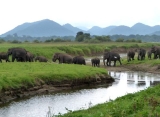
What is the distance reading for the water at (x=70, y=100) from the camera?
1941cm

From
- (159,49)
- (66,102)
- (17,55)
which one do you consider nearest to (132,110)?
(66,102)

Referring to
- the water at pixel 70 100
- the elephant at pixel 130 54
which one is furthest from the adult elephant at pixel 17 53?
the elephant at pixel 130 54

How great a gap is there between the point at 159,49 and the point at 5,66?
2895cm

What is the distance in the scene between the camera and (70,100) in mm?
23094

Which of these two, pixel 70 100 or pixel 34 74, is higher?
pixel 34 74

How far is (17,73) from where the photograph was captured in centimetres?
2631

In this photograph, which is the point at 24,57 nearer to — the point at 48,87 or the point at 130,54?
the point at 48,87

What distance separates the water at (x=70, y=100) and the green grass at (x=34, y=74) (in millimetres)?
1881

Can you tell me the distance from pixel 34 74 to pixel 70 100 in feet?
17.8

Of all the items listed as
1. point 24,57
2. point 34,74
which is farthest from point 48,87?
point 24,57

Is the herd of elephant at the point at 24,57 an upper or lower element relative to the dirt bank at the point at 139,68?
upper

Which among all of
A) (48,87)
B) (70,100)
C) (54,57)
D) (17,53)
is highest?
(17,53)

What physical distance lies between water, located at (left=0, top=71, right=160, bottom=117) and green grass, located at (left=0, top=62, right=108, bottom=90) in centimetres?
188

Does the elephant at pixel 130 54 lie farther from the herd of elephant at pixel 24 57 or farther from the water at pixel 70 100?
the water at pixel 70 100
